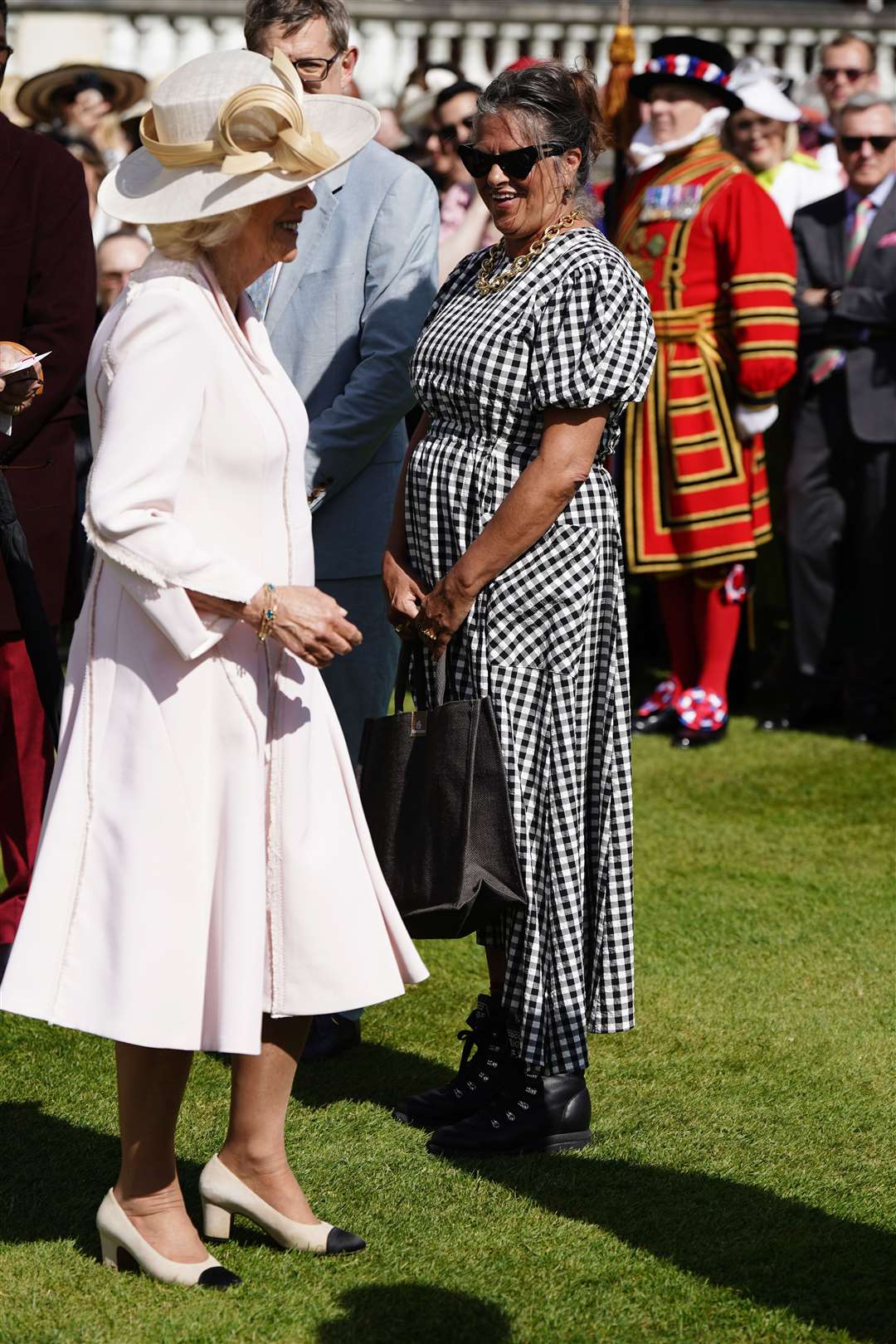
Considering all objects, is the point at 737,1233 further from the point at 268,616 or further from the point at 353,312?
the point at 353,312

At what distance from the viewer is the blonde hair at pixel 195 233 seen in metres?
3.20

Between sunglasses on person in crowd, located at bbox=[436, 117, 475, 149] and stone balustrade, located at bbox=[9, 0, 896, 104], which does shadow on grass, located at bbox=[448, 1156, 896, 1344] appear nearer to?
sunglasses on person in crowd, located at bbox=[436, 117, 475, 149]

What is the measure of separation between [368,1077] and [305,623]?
5.46ft

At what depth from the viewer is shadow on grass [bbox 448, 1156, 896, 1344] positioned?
3.35 meters

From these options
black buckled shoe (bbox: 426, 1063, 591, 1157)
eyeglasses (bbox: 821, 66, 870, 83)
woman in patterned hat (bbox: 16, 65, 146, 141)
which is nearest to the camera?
black buckled shoe (bbox: 426, 1063, 591, 1157)

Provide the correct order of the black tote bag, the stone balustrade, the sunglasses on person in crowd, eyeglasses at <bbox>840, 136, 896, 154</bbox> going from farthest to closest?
1. the stone balustrade
2. the sunglasses on person in crowd
3. eyeglasses at <bbox>840, 136, 896, 154</bbox>
4. the black tote bag

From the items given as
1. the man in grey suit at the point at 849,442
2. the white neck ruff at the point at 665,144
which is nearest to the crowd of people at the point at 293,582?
the white neck ruff at the point at 665,144

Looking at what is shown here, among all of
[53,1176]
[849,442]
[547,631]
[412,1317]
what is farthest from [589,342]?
[849,442]

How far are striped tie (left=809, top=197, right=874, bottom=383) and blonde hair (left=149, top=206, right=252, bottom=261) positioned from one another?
510 cm

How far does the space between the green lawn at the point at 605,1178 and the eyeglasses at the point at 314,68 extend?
7.58 feet

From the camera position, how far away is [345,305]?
450cm

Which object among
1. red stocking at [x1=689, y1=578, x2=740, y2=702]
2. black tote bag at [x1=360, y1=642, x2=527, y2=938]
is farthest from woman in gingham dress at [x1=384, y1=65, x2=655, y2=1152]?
red stocking at [x1=689, y1=578, x2=740, y2=702]

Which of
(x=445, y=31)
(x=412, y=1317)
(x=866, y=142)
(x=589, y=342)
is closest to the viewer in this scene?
(x=412, y=1317)

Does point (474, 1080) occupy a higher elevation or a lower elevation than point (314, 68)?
lower
